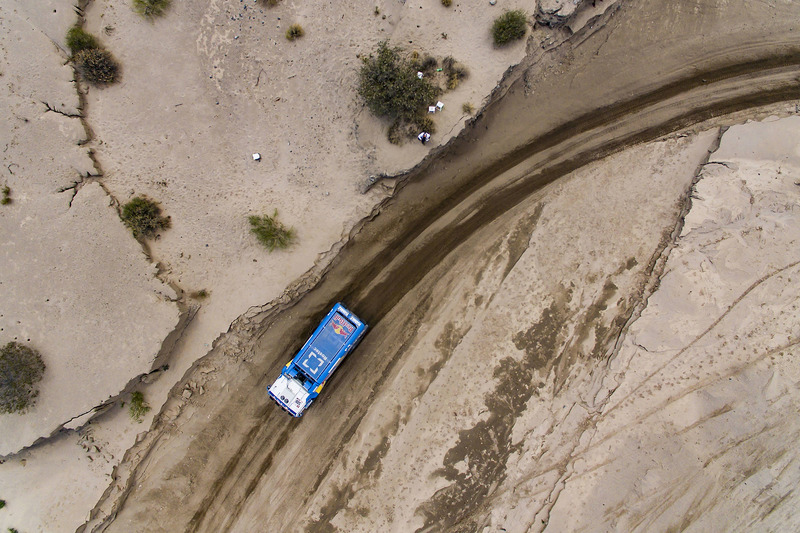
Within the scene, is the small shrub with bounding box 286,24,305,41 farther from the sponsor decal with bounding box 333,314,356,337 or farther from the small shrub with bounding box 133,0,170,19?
the sponsor decal with bounding box 333,314,356,337

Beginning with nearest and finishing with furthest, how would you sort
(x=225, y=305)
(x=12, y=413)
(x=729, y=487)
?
(x=729, y=487) → (x=12, y=413) → (x=225, y=305)

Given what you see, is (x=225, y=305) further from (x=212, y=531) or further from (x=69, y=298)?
(x=212, y=531)

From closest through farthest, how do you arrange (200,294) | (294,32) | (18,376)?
(18,376)
(294,32)
(200,294)

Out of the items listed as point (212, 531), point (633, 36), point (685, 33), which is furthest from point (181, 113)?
point (685, 33)

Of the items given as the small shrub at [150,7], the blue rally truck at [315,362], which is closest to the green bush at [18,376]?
the blue rally truck at [315,362]

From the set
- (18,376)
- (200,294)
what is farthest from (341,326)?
(18,376)

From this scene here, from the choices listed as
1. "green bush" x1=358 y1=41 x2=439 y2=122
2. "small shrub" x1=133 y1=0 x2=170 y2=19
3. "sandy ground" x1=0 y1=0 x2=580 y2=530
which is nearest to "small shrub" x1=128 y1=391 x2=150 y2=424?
"sandy ground" x1=0 y1=0 x2=580 y2=530

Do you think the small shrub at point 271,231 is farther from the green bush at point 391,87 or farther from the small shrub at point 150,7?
the small shrub at point 150,7

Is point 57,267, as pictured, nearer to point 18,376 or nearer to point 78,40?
point 18,376
